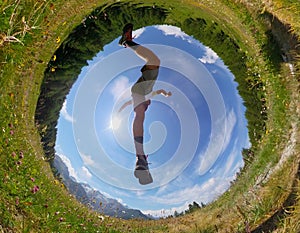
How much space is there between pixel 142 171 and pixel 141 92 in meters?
0.52

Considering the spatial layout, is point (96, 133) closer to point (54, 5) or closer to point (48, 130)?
point (48, 130)

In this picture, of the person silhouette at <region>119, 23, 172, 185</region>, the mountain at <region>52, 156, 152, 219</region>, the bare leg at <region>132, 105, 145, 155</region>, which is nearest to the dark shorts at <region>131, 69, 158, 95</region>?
the person silhouette at <region>119, 23, 172, 185</region>

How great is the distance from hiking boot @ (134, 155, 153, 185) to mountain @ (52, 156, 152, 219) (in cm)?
25

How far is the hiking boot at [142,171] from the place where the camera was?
3.68 metres

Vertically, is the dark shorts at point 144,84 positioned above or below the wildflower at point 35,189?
above

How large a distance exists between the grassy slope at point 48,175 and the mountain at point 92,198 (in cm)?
9

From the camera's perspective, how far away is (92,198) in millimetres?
3816

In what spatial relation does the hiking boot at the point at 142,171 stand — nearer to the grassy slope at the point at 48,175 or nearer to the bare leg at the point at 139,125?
the bare leg at the point at 139,125

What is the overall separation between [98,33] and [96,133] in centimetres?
69

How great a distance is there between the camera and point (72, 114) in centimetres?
368

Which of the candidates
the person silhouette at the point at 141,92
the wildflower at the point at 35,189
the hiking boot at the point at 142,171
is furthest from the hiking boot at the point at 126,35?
the wildflower at the point at 35,189

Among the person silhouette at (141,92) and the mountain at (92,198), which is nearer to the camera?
the person silhouette at (141,92)

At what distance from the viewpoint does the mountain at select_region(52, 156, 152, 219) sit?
3781mm

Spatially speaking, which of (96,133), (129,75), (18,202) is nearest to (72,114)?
(96,133)
